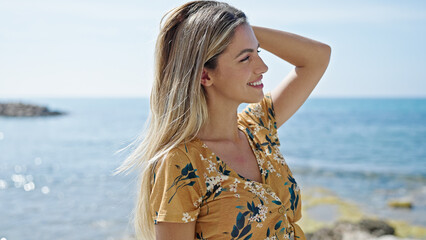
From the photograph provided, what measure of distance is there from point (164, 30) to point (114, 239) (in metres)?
6.44

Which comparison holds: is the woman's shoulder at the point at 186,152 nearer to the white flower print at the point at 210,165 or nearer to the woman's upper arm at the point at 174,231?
the white flower print at the point at 210,165

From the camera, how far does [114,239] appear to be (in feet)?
25.3

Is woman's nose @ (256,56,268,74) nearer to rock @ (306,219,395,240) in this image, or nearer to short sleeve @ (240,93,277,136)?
short sleeve @ (240,93,277,136)

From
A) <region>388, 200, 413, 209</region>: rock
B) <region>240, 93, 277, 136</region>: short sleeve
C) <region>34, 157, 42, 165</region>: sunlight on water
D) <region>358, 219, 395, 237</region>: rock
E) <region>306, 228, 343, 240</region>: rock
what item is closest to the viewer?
<region>240, 93, 277, 136</region>: short sleeve

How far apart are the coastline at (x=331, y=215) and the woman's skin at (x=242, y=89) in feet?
18.0

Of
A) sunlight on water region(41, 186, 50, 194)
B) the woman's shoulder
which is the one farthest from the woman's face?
sunlight on water region(41, 186, 50, 194)

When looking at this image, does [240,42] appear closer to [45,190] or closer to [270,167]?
[270,167]

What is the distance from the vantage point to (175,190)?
5.50 ft

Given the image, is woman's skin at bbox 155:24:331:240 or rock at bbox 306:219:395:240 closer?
woman's skin at bbox 155:24:331:240

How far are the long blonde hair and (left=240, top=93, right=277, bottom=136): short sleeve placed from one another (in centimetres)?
37

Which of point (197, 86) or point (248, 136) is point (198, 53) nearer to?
point (197, 86)

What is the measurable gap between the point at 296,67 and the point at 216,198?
3.00ft

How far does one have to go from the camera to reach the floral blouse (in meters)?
1.69

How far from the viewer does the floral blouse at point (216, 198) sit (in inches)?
66.4
